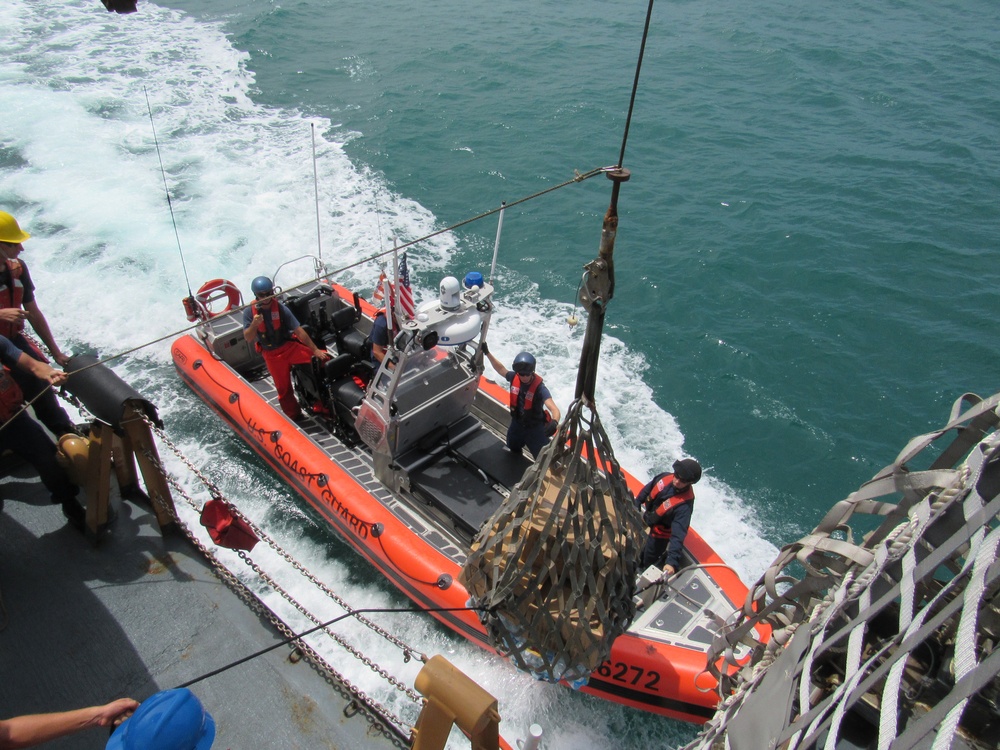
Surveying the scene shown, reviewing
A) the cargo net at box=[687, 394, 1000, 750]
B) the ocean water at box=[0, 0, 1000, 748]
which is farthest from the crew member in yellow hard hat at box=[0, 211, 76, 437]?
the cargo net at box=[687, 394, 1000, 750]

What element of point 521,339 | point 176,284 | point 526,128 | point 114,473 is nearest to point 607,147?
point 526,128

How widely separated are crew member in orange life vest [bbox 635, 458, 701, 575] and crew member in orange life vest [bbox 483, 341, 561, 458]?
1065 millimetres

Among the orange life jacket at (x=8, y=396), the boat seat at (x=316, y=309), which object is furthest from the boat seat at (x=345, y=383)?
the orange life jacket at (x=8, y=396)

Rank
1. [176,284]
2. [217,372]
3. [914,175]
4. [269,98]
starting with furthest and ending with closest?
[269,98] < [914,175] < [176,284] < [217,372]

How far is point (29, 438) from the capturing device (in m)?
4.89

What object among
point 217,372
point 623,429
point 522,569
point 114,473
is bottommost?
point 623,429

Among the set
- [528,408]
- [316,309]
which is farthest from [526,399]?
[316,309]

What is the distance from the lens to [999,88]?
62.6ft

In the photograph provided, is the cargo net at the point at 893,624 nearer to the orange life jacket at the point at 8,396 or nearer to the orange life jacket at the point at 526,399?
the orange life jacket at the point at 526,399

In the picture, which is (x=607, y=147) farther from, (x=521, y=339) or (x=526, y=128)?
(x=521, y=339)

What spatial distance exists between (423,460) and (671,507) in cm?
261

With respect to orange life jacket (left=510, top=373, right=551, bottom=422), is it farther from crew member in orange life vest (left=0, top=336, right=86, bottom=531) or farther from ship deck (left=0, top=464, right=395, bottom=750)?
crew member in orange life vest (left=0, top=336, right=86, bottom=531)

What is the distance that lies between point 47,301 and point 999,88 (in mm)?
24284

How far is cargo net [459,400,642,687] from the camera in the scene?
322 centimetres
